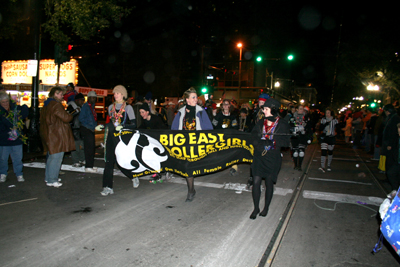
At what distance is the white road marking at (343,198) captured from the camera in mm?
5766

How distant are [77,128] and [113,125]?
9.28ft

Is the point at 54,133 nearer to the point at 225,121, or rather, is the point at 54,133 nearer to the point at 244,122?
the point at 225,121

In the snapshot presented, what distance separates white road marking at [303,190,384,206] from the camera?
18.9ft

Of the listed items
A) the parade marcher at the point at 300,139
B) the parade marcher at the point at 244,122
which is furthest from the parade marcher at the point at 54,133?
the parade marcher at the point at 300,139

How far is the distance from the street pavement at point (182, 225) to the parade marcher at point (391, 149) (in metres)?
0.56

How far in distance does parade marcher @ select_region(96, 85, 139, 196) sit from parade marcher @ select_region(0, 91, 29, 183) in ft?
6.74

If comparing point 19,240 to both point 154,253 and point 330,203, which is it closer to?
point 154,253

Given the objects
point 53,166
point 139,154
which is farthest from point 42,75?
point 139,154

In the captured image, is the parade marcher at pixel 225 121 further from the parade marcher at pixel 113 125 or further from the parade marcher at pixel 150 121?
the parade marcher at pixel 113 125

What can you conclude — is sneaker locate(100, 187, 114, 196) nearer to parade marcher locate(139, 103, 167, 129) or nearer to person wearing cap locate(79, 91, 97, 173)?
parade marcher locate(139, 103, 167, 129)

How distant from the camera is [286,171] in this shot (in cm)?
873

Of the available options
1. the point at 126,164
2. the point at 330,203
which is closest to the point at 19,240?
the point at 126,164

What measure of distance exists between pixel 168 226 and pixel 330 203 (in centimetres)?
334

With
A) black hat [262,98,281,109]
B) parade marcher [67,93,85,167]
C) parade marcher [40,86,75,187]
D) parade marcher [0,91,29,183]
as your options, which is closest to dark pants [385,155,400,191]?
black hat [262,98,281,109]
